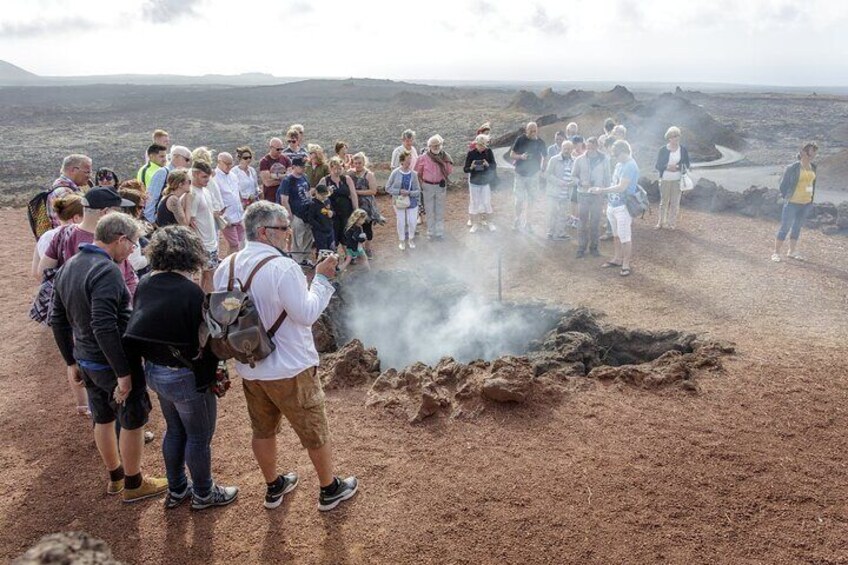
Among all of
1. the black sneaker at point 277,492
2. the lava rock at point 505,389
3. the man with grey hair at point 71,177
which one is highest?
the man with grey hair at point 71,177

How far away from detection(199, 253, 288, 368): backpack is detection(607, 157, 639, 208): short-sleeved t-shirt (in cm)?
635

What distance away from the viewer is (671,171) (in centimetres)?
1032

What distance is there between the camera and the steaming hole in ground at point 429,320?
23.9 feet

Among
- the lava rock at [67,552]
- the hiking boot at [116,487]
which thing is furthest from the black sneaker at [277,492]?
the lava rock at [67,552]

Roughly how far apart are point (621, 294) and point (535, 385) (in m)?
3.18

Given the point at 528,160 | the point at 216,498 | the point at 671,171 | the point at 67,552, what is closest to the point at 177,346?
the point at 216,498

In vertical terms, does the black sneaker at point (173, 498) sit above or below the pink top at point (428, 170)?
below

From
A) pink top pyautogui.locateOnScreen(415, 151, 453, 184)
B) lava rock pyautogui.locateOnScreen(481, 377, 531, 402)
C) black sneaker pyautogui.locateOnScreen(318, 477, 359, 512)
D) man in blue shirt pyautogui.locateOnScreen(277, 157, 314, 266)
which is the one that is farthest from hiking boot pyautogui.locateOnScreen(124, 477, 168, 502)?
pink top pyautogui.locateOnScreen(415, 151, 453, 184)

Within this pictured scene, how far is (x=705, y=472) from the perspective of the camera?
4.40 m

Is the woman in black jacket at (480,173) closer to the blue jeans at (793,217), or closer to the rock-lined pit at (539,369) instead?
the rock-lined pit at (539,369)

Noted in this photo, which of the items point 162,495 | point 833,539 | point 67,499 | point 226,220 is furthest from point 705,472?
point 226,220

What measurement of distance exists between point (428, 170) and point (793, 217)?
571 centimetres

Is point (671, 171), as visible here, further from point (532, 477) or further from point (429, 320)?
point (532, 477)

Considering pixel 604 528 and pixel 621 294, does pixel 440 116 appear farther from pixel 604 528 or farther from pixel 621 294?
pixel 604 528
